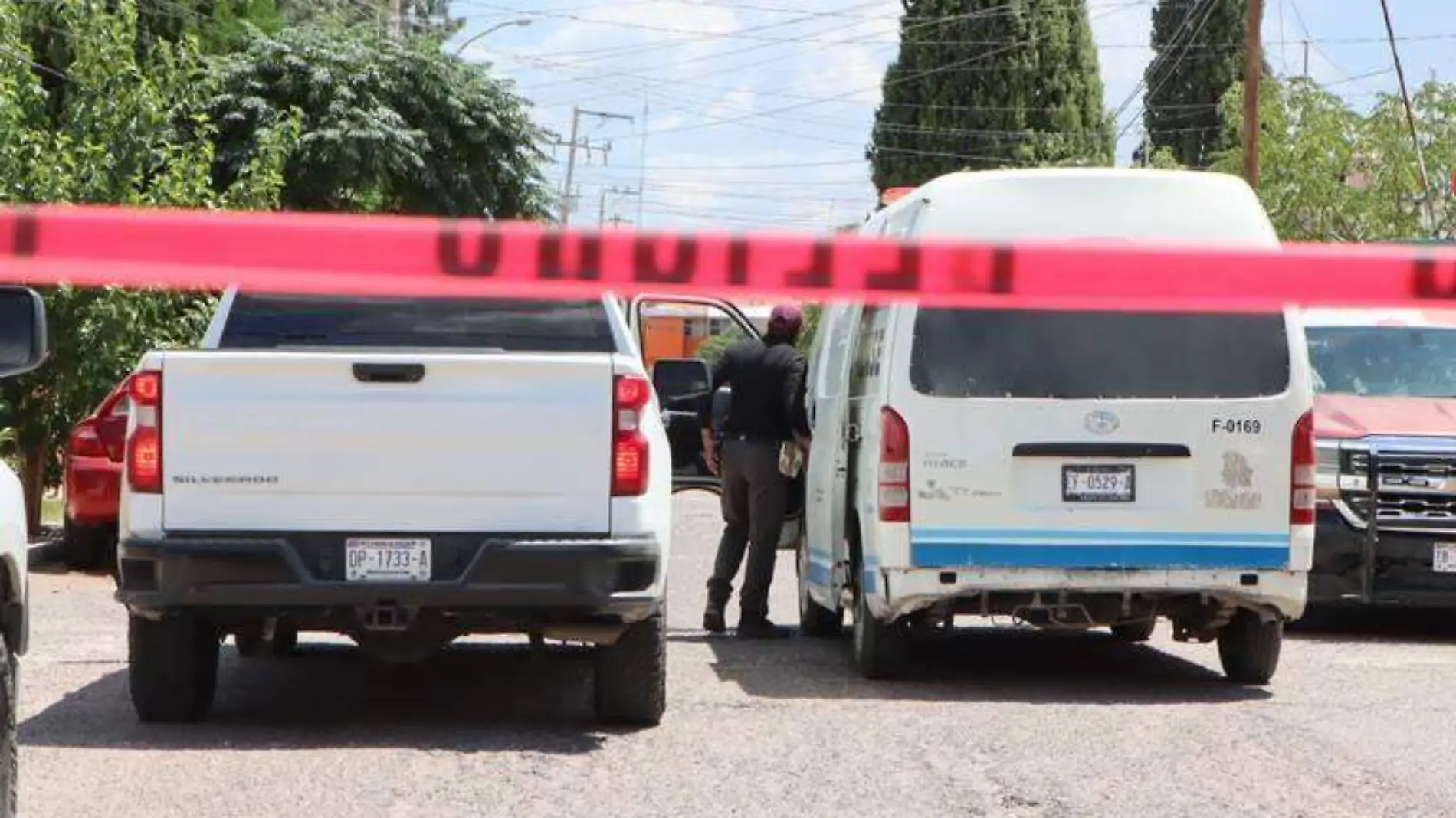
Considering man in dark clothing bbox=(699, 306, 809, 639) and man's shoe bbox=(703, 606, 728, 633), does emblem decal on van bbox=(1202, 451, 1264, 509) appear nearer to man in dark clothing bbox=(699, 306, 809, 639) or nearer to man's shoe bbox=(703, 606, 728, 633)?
man in dark clothing bbox=(699, 306, 809, 639)

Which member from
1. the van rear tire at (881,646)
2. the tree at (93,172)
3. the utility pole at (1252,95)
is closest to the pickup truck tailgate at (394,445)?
the van rear tire at (881,646)

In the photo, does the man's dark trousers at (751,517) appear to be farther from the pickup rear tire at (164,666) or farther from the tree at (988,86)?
the tree at (988,86)

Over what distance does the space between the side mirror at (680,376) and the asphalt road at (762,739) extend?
1.34 meters

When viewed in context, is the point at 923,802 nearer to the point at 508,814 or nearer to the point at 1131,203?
the point at 508,814

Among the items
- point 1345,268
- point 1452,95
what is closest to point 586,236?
point 1345,268

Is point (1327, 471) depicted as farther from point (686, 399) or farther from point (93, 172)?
point (93, 172)

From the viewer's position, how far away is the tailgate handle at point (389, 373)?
9.01 m

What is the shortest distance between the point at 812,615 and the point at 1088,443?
3.13m

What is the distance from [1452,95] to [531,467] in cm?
3117

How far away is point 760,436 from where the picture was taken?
13.7 metres

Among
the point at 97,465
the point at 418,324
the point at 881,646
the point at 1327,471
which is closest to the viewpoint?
the point at 418,324

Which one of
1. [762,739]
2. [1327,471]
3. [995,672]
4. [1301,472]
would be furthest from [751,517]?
[762,739]

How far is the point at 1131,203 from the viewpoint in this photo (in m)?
11.3

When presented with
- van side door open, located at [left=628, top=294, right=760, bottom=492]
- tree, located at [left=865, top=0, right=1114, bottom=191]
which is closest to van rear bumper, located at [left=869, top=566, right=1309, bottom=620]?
van side door open, located at [left=628, top=294, right=760, bottom=492]
